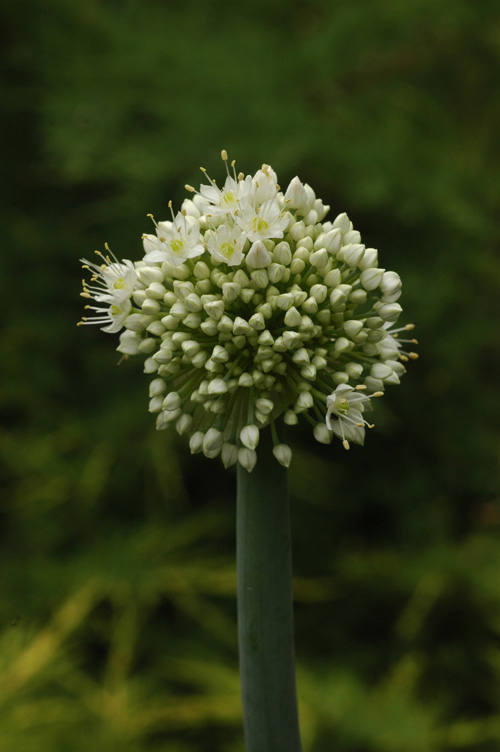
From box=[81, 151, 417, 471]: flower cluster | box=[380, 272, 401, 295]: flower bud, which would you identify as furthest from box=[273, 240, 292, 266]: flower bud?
box=[380, 272, 401, 295]: flower bud

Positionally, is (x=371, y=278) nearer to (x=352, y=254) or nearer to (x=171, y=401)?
(x=352, y=254)

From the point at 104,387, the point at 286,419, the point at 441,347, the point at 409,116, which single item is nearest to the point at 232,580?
the point at 104,387

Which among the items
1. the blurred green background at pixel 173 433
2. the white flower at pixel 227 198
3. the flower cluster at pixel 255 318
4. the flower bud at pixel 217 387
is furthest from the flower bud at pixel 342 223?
the blurred green background at pixel 173 433

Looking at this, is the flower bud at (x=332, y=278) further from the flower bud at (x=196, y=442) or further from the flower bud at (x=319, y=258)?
the flower bud at (x=196, y=442)

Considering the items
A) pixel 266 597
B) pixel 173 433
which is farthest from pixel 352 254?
pixel 173 433

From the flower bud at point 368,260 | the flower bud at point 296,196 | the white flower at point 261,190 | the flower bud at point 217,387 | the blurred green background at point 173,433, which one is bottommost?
the flower bud at point 217,387

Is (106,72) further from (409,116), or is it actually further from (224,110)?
(409,116)

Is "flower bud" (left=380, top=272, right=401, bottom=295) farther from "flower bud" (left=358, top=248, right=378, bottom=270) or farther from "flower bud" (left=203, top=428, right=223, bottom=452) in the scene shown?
"flower bud" (left=203, top=428, right=223, bottom=452)
